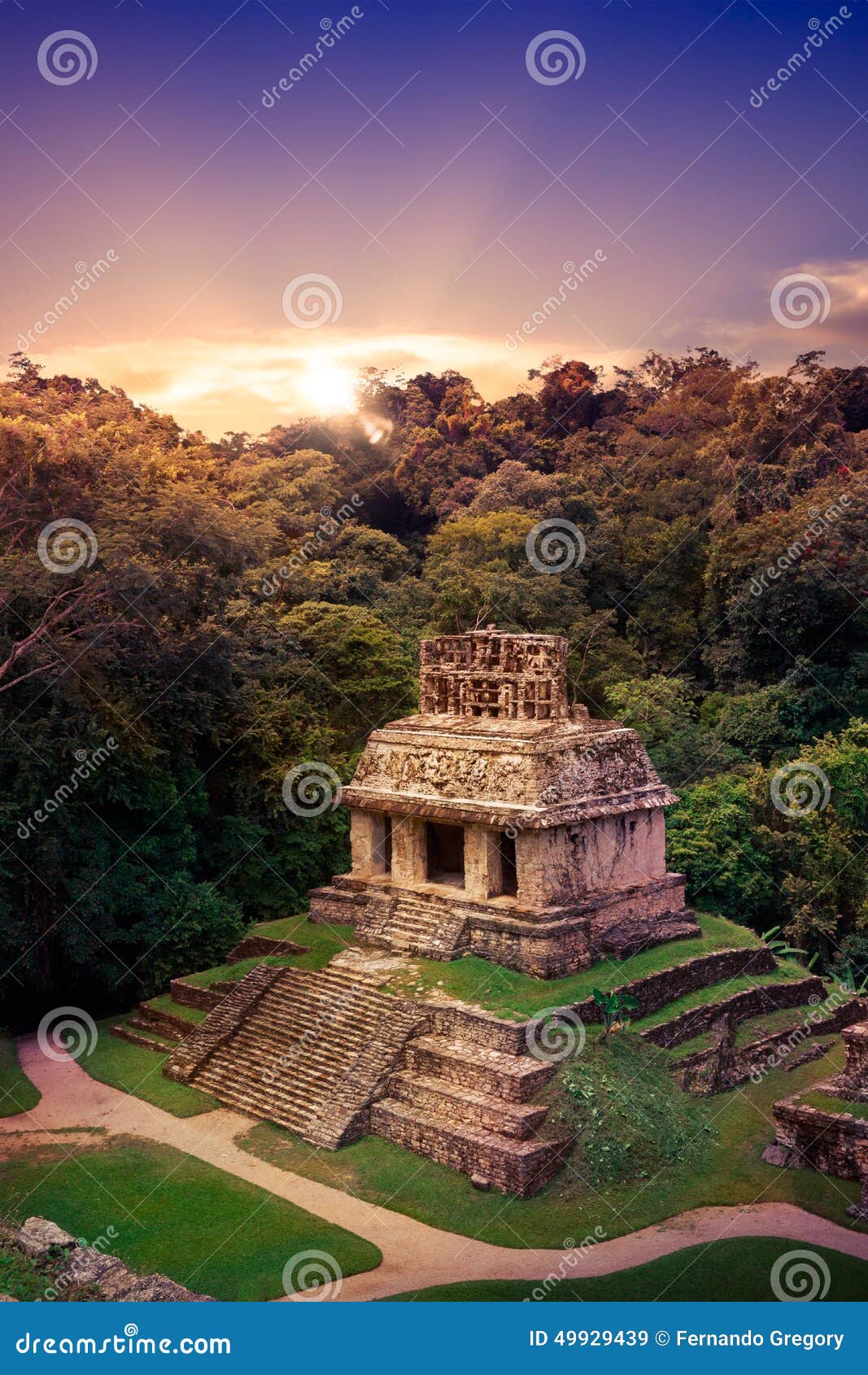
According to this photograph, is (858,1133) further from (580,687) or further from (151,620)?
(580,687)

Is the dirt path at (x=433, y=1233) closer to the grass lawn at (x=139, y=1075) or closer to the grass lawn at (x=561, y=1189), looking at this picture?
the grass lawn at (x=561, y=1189)

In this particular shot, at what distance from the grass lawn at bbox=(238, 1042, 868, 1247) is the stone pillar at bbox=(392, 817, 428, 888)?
14.4 feet

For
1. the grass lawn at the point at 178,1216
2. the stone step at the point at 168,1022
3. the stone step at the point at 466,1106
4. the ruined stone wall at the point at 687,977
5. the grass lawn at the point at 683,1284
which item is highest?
the ruined stone wall at the point at 687,977

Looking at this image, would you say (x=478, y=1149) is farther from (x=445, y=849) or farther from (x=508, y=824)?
(x=445, y=849)

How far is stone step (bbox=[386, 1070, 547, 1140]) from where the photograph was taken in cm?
1244

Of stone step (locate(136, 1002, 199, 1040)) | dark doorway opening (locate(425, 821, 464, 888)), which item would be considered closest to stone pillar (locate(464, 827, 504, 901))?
dark doorway opening (locate(425, 821, 464, 888))

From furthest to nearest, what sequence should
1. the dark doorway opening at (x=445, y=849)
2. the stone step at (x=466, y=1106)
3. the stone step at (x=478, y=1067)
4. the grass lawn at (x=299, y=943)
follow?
the dark doorway opening at (x=445, y=849) → the grass lawn at (x=299, y=943) → the stone step at (x=478, y=1067) → the stone step at (x=466, y=1106)

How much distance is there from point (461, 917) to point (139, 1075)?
4.90 meters

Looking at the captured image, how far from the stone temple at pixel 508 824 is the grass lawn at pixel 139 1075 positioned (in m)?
3.29

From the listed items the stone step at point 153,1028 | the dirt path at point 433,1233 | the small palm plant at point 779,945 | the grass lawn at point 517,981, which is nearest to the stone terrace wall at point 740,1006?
the grass lawn at point 517,981

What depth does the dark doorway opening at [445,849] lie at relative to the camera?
18609 mm

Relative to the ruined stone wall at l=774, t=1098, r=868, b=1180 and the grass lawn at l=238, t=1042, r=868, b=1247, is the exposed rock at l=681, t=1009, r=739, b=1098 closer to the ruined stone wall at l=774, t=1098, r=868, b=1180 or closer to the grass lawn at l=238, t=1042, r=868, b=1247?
the grass lawn at l=238, t=1042, r=868, b=1247

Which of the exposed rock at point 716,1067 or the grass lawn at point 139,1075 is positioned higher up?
the exposed rock at point 716,1067

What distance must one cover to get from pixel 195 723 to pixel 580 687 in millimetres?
11864
